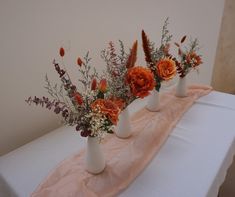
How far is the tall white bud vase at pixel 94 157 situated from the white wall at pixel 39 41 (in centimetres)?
50

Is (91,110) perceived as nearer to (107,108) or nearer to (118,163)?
(107,108)

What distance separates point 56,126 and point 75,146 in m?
0.32

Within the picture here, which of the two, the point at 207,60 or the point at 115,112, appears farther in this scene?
the point at 207,60

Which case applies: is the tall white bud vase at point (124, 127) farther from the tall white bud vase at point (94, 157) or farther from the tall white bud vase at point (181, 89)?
the tall white bud vase at point (181, 89)

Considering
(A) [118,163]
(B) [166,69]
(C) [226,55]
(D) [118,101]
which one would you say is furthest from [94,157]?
(C) [226,55]

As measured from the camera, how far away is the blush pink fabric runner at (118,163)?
0.86 meters

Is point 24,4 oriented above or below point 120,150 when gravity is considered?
above

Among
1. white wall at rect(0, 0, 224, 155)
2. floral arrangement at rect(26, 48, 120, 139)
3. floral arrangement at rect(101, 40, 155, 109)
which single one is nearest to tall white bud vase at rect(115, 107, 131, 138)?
floral arrangement at rect(101, 40, 155, 109)

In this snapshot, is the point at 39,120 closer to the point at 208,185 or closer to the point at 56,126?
the point at 56,126

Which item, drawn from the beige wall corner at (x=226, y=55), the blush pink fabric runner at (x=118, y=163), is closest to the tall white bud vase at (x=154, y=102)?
the blush pink fabric runner at (x=118, y=163)

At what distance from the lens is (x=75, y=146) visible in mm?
1136

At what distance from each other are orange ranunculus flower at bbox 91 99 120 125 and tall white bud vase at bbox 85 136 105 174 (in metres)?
0.12

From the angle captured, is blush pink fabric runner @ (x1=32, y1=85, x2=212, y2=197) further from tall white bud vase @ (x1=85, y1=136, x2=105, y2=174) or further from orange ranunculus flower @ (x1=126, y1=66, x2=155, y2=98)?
orange ranunculus flower @ (x1=126, y1=66, x2=155, y2=98)

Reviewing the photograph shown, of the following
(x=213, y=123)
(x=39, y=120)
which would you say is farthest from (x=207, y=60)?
(x=39, y=120)
